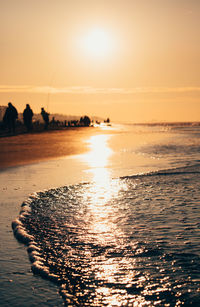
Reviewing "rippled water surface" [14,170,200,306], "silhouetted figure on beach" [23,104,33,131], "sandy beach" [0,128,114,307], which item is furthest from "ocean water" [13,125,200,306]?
"silhouetted figure on beach" [23,104,33,131]

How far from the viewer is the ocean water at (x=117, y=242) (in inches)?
206

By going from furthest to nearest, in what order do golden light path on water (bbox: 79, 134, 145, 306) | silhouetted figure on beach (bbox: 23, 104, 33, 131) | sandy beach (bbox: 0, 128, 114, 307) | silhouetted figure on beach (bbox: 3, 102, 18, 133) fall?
silhouetted figure on beach (bbox: 23, 104, 33, 131), silhouetted figure on beach (bbox: 3, 102, 18, 133), golden light path on water (bbox: 79, 134, 145, 306), sandy beach (bbox: 0, 128, 114, 307)

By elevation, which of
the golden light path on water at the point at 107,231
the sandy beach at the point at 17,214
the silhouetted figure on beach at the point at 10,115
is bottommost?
the sandy beach at the point at 17,214

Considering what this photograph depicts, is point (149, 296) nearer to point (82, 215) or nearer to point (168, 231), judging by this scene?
point (168, 231)

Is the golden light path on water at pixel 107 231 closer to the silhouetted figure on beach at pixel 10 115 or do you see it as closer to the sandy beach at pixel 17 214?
the sandy beach at pixel 17 214

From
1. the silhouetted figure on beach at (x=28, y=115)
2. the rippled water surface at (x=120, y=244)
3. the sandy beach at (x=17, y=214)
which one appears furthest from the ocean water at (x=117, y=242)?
the silhouetted figure on beach at (x=28, y=115)

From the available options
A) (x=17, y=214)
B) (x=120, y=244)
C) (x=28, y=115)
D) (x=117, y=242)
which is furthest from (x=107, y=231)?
(x=28, y=115)

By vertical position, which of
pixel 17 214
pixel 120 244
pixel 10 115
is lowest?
pixel 17 214

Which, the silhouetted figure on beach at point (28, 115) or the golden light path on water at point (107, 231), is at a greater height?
the silhouetted figure on beach at point (28, 115)

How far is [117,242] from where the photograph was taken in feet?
24.0

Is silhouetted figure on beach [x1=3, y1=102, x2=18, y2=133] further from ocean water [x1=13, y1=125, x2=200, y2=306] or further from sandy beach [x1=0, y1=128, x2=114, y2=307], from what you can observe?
ocean water [x1=13, y1=125, x2=200, y2=306]

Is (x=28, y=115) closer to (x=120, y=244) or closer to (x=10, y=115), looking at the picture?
(x=10, y=115)

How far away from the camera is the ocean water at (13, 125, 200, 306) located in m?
5.24

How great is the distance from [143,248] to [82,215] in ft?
10.1
